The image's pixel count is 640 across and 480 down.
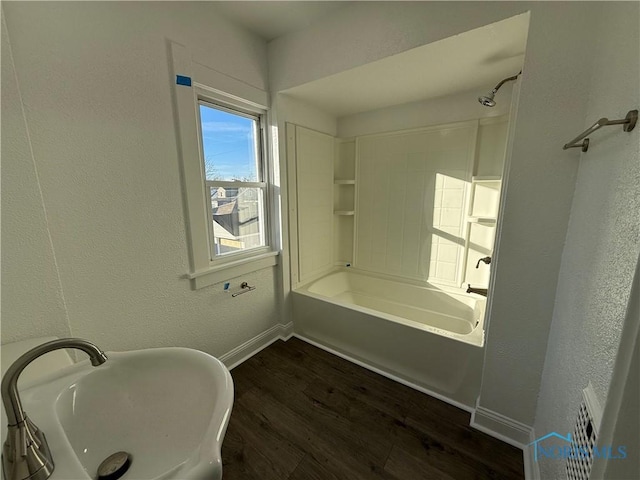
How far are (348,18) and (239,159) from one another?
44.0 inches

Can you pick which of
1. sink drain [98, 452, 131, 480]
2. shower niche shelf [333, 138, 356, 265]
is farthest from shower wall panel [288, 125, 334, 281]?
sink drain [98, 452, 131, 480]

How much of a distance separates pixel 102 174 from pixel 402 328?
190cm

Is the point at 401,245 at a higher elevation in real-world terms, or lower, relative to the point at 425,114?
lower

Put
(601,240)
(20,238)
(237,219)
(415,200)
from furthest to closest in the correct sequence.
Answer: (415,200) → (237,219) → (20,238) → (601,240)

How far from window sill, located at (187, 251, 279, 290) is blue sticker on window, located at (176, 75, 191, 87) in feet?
3.63

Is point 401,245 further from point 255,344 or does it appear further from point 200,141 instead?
point 200,141

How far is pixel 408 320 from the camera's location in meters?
1.76

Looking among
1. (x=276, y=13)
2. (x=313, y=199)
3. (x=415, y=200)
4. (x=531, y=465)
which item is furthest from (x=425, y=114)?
(x=531, y=465)

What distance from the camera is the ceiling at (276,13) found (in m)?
1.50

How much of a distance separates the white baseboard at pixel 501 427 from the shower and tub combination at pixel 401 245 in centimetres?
11

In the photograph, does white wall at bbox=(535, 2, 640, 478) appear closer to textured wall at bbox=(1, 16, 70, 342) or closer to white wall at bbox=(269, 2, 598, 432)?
white wall at bbox=(269, 2, 598, 432)

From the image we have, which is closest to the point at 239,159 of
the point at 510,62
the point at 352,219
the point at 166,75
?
the point at 166,75

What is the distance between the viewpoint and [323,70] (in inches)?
65.0

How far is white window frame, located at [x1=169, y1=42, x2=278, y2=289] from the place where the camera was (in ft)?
4.72
